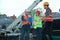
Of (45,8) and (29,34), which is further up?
(45,8)

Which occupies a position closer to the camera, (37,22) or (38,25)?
(38,25)

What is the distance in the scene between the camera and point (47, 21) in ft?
34.8

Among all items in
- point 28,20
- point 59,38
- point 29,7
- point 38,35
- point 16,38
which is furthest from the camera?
point 29,7

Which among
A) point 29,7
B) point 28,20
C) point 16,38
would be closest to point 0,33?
point 16,38

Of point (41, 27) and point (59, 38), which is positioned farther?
point (41, 27)

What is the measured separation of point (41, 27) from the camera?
1096cm

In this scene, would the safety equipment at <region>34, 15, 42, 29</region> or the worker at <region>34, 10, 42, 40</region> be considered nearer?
the worker at <region>34, 10, 42, 40</region>

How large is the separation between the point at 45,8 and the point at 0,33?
329 centimetres

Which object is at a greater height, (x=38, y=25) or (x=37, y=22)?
(x=37, y=22)

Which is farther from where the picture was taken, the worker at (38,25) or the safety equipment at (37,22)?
the safety equipment at (37,22)

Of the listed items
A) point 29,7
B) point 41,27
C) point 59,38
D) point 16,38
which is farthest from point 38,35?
point 29,7

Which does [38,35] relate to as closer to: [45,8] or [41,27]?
[41,27]

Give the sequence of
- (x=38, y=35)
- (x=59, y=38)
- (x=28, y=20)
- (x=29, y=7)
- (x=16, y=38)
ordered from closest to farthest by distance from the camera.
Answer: (x=59, y=38), (x=38, y=35), (x=28, y=20), (x=16, y=38), (x=29, y=7)

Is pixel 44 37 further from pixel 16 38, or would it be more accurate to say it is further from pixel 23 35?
pixel 16 38
